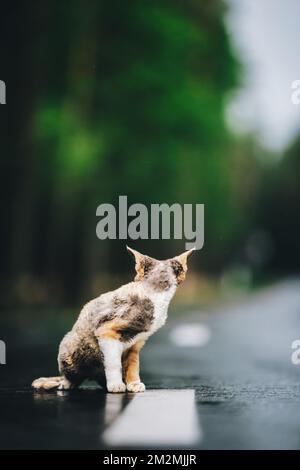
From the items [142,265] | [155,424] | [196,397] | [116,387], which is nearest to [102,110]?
[196,397]

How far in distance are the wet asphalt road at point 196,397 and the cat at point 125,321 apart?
221mm

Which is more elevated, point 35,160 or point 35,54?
point 35,54

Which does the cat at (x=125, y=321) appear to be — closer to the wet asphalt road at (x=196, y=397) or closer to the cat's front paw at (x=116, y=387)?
the cat's front paw at (x=116, y=387)

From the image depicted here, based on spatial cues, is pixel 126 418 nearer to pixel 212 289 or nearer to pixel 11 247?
pixel 11 247

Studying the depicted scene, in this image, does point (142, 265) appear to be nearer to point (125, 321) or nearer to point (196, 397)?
point (125, 321)

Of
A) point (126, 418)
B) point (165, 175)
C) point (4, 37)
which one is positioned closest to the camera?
point (126, 418)

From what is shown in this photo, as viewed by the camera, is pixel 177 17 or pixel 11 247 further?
pixel 11 247

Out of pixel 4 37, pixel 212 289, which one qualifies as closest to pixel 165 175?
pixel 4 37

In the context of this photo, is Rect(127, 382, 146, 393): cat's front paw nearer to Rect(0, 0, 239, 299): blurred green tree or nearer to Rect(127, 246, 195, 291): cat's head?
Rect(127, 246, 195, 291): cat's head

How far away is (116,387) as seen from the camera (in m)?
5.43

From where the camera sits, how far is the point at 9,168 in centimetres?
2278

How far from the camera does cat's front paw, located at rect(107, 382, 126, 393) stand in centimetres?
542

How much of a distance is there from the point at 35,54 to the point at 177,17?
3.57 m

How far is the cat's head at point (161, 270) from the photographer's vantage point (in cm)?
531
